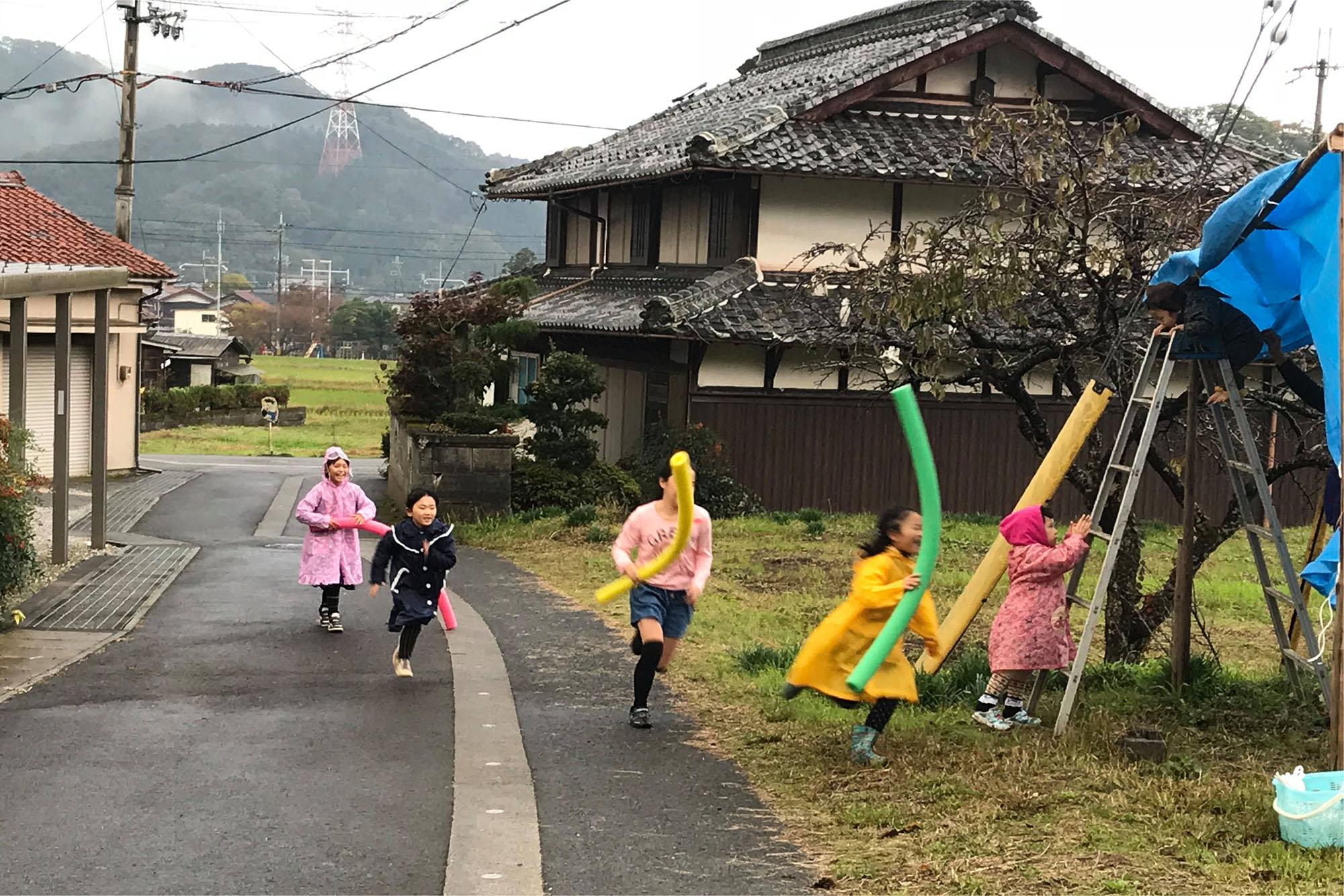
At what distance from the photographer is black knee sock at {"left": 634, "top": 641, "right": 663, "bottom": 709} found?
26.9 feet

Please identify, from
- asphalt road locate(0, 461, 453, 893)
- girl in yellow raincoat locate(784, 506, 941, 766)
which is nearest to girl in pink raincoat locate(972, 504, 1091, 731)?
girl in yellow raincoat locate(784, 506, 941, 766)

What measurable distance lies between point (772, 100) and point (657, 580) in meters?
17.8

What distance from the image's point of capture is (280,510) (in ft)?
77.6

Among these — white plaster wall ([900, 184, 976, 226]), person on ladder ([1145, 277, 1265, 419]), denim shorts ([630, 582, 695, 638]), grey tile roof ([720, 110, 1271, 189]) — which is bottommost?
denim shorts ([630, 582, 695, 638])

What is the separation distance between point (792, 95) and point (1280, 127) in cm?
2961

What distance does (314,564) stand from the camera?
38.2 feet

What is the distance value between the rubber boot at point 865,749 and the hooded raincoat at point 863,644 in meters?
0.22

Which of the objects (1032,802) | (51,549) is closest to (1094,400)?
(1032,802)

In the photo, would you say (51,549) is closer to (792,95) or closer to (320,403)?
(792,95)

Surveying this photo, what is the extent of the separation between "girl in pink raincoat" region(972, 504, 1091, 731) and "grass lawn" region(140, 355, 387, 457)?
2753 cm

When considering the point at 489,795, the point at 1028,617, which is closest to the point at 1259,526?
the point at 1028,617

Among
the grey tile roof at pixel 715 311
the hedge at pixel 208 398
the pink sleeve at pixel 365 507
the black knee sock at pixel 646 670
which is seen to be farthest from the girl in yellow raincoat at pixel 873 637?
the hedge at pixel 208 398

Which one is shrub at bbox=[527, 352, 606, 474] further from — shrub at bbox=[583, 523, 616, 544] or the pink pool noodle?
the pink pool noodle

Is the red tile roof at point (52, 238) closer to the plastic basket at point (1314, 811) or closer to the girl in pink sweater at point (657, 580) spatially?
the girl in pink sweater at point (657, 580)
